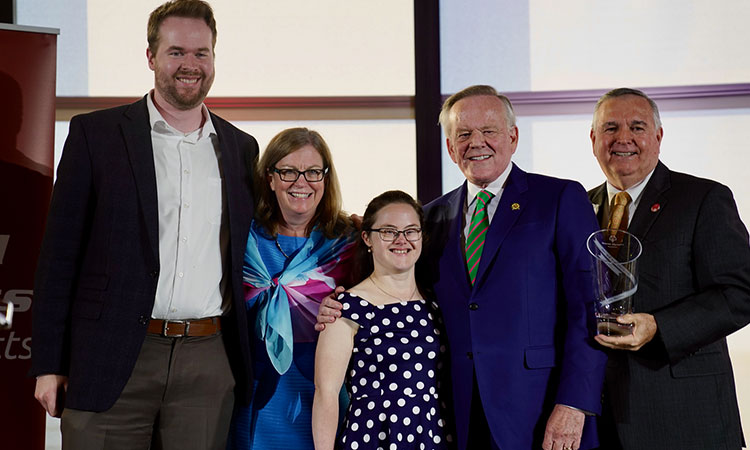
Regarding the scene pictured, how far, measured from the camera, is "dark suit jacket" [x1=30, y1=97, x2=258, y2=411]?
2.41 m

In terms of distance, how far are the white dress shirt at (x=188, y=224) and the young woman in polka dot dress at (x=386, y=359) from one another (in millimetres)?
453

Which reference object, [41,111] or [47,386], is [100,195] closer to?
[47,386]

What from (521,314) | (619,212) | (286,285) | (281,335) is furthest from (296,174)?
(619,212)

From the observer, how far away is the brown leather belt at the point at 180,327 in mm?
2504

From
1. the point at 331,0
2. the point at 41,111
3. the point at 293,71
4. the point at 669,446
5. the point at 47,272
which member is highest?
the point at 331,0

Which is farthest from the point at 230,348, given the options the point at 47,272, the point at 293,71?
the point at 293,71

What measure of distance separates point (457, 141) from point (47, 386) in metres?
1.63

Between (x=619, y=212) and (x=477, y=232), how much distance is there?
1.89 feet

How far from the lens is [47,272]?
2.42 meters

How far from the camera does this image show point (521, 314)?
7.83 ft

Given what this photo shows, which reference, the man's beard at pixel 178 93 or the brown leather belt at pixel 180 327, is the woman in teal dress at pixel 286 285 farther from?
the man's beard at pixel 178 93

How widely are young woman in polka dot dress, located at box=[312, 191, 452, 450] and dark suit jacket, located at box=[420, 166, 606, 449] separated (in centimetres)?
9

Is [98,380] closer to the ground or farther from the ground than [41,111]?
closer to the ground

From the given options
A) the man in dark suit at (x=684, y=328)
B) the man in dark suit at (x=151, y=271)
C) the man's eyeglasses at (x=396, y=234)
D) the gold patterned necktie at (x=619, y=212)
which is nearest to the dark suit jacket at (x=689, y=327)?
the man in dark suit at (x=684, y=328)
